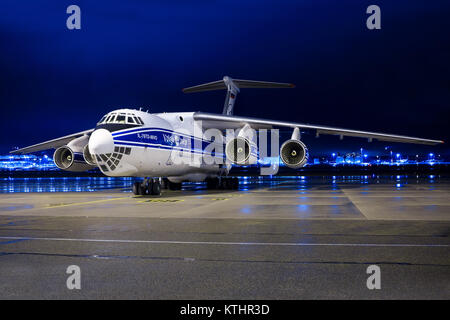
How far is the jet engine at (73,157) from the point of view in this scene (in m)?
20.7

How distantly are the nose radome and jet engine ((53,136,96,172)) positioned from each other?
16.9ft

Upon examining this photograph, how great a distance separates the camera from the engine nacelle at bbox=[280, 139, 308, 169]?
19.8 metres

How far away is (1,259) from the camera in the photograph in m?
6.10

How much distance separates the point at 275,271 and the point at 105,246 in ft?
9.93

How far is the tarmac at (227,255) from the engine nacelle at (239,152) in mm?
9282

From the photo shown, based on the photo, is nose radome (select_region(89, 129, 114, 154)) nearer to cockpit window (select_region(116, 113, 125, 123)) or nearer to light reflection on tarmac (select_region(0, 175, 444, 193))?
cockpit window (select_region(116, 113, 125, 123))

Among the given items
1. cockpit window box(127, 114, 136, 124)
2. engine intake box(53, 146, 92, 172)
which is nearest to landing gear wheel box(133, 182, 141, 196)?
cockpit window box(127, 114, 136, 124)

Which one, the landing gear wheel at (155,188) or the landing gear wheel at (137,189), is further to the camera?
the landing gear wheel at (155,188)

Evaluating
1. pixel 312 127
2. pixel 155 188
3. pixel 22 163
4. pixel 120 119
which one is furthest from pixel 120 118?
pixel 22 163

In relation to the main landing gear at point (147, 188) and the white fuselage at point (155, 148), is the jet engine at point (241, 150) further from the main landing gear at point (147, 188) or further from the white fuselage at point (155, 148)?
the main landing gear at point (147, 188)

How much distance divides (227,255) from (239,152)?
14.6m

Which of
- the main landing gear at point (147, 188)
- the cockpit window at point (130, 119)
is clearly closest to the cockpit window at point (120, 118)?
the cockpit window at point (130, 119)
